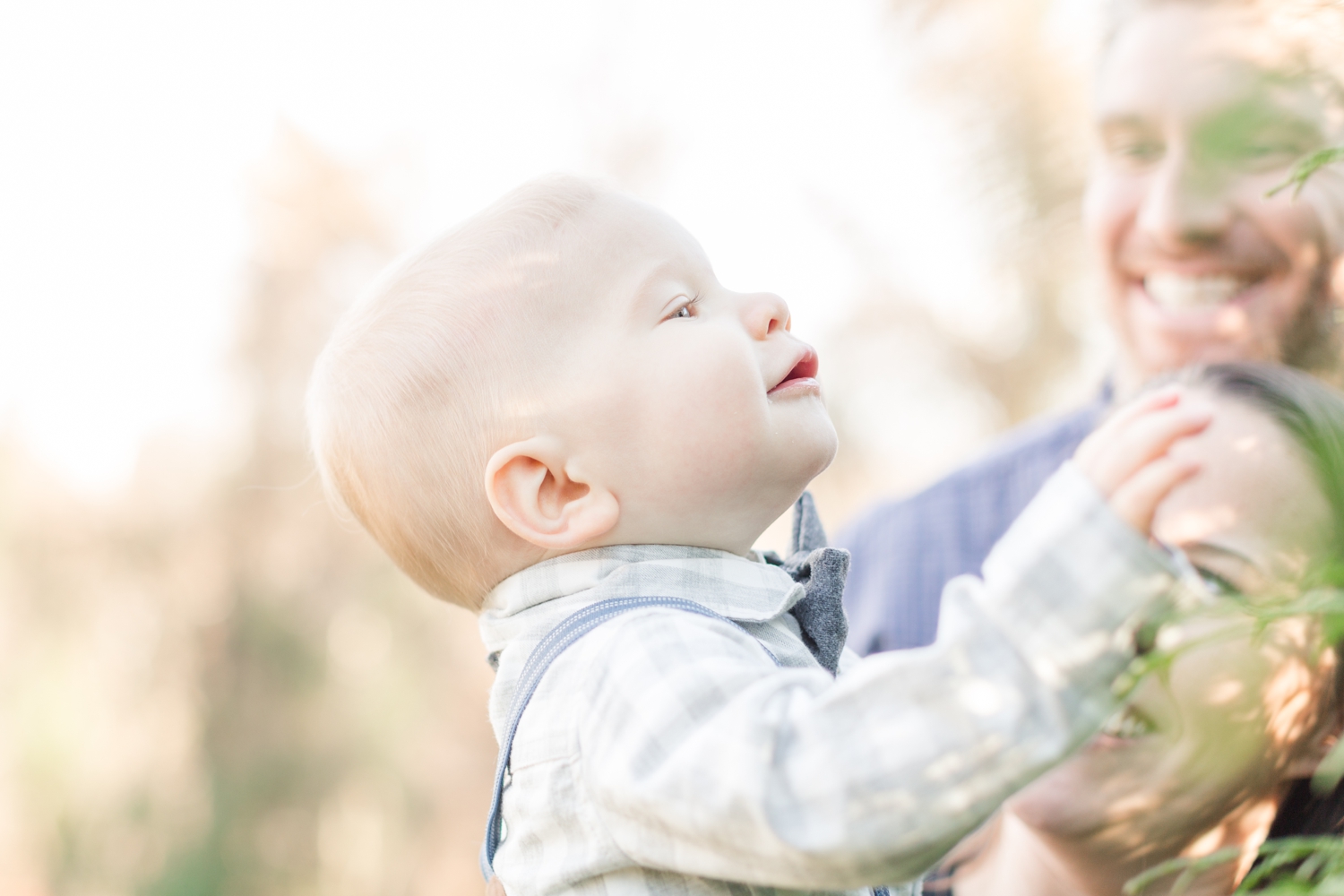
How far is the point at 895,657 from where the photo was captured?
0.69 metres

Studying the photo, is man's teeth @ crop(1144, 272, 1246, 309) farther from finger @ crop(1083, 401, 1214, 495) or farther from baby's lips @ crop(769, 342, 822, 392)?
finger @ crop(1083, 401, 1214, 495)

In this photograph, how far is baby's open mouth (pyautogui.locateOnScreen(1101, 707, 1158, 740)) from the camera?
1.06 meters

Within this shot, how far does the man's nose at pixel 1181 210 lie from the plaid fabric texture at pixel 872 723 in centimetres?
110

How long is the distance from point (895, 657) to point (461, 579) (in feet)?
1.67

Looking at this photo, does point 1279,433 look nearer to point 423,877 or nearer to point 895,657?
point 895,657

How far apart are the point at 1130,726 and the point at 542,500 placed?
0.65 meters

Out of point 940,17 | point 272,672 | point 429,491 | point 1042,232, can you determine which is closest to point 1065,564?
point 429,491

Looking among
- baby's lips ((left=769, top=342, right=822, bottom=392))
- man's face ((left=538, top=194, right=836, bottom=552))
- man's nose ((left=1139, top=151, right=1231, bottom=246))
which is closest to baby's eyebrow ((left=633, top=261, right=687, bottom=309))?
man's face ((left=538, top=194, right=836, bottom=552))

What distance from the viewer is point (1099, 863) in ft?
3.75

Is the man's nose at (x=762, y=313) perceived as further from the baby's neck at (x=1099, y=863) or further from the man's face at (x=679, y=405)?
the baby's neck at (x=1099, y=863)

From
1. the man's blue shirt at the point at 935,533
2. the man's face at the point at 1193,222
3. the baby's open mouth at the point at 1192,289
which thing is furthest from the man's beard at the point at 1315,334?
the man's blue shirt at the point at 935,533

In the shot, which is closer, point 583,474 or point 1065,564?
point 1065,564

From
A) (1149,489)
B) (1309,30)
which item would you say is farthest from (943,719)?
(1309,30)

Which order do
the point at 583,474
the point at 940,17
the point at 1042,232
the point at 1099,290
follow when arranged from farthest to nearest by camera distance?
the point at 940,17 → the point at 1042,232 → the point at 1099,290 → the point at 583,474
